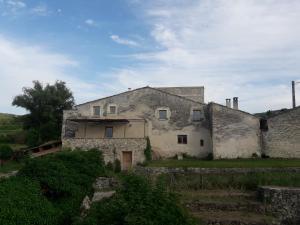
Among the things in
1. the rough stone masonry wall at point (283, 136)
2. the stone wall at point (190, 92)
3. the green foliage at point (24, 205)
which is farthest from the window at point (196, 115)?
the green foliage at point (24, 205)

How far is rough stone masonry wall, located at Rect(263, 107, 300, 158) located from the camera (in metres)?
29.9

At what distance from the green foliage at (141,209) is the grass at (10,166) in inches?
602

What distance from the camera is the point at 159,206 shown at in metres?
11.4

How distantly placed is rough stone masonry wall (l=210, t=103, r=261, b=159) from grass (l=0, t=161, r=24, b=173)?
49.6 feet

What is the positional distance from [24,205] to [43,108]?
23.2 m

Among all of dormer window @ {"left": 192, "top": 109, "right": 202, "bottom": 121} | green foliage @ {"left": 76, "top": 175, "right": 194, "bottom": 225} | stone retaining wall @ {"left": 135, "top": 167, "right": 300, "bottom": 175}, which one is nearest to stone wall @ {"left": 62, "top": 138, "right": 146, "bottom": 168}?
stone retaining wall @ {"left": 135, "top": 167, "right": 300, "bottom": 175}

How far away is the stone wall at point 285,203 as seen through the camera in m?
17.5

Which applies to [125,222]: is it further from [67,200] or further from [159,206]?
[67,200]

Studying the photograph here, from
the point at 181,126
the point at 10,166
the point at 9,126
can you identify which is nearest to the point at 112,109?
the point at 181,126

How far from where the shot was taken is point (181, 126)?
106ft

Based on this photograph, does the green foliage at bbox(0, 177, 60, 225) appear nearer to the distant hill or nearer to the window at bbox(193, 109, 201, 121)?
the window at bbox(193, 109, 201, 121)

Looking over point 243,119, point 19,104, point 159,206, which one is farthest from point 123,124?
point 159,206

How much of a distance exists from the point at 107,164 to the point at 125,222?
16.9 metres

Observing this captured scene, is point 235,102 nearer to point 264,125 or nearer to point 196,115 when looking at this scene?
point 196,115
